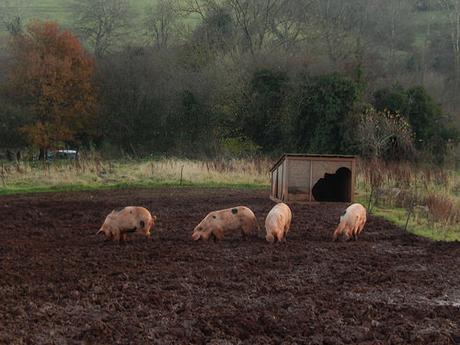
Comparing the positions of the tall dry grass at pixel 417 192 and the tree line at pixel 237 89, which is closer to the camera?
the tall dry grass at pixel 417 192

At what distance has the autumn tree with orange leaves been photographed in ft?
99.7

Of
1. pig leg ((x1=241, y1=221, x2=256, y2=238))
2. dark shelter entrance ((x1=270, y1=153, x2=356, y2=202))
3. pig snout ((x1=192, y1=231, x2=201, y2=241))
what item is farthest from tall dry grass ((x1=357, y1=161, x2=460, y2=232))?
pig snout ((x1=192, y1=231, x2=201, y2=241))

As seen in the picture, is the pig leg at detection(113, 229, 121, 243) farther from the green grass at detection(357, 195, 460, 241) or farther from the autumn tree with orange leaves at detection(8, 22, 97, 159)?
the autumn tree with orange leaves at detection(8, 22, 97, 159)

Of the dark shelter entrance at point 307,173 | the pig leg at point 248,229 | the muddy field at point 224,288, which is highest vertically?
the dark shelter entrance at point 307,173

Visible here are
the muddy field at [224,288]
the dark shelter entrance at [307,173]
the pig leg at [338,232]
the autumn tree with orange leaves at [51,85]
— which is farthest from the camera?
the autumn tree with orange leaves at [51,85]

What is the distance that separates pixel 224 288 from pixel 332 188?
11.0m

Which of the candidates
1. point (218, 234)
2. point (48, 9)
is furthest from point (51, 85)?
point (48, 9)

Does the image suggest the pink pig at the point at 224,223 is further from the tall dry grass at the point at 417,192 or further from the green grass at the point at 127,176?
the green grass at the point at 127,176

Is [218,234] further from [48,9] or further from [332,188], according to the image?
[48,9]

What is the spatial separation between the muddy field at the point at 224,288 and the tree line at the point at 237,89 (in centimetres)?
1451

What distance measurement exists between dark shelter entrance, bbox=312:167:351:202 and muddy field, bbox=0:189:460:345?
4757 mm

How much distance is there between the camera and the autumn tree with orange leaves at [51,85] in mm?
30375

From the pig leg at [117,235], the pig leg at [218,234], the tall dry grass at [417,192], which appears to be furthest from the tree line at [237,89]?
the pig leg at [117,235]

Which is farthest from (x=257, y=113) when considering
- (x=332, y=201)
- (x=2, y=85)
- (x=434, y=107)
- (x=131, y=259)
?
(x=131, y=259)
